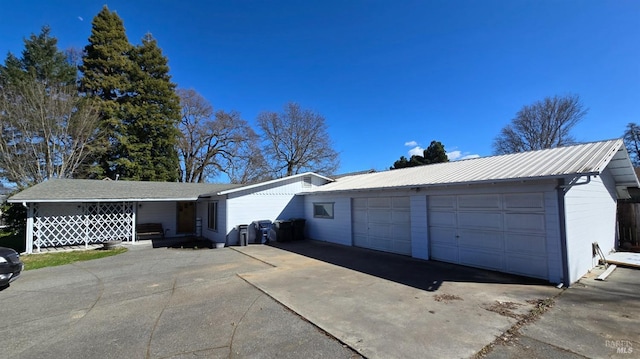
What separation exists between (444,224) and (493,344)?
5.01 m

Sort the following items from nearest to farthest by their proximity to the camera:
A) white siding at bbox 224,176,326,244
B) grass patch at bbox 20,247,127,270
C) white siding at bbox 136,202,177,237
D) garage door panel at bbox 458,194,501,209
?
garage door panel at bbox 458,194,501,209
grass patch at bbox 20,247,127,270
white siding at bbox 224,176,326,244
white siding at bbox 136,202,177,237

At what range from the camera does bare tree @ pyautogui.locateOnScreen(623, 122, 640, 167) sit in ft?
100

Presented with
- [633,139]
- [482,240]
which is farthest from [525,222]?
[633,139]

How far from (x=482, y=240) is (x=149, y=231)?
15292mm

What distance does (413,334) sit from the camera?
3.98 meters

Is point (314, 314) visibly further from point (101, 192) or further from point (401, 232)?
point (101, 192)

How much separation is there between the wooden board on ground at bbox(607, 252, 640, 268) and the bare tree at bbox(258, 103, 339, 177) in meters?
23.7

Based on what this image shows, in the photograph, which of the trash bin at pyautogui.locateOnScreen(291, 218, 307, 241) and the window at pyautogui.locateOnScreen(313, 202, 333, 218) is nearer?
the window at pyautogui.locateOnScreen(313, 202, 333, 218)

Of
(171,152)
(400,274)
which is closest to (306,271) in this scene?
(400,274)

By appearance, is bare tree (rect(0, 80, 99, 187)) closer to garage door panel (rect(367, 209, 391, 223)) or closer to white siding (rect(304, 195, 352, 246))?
white siding (rect(304, 195, 352, 246))

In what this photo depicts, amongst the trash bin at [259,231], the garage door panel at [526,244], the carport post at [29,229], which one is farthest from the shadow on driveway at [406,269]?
the carport post at [29,229]

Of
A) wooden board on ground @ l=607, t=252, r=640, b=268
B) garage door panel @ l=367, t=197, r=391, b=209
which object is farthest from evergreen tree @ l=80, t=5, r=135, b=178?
wooden board on ground @ l=607, t=252, r=640, b=268

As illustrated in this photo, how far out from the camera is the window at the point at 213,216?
14362mm

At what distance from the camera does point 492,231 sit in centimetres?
739
